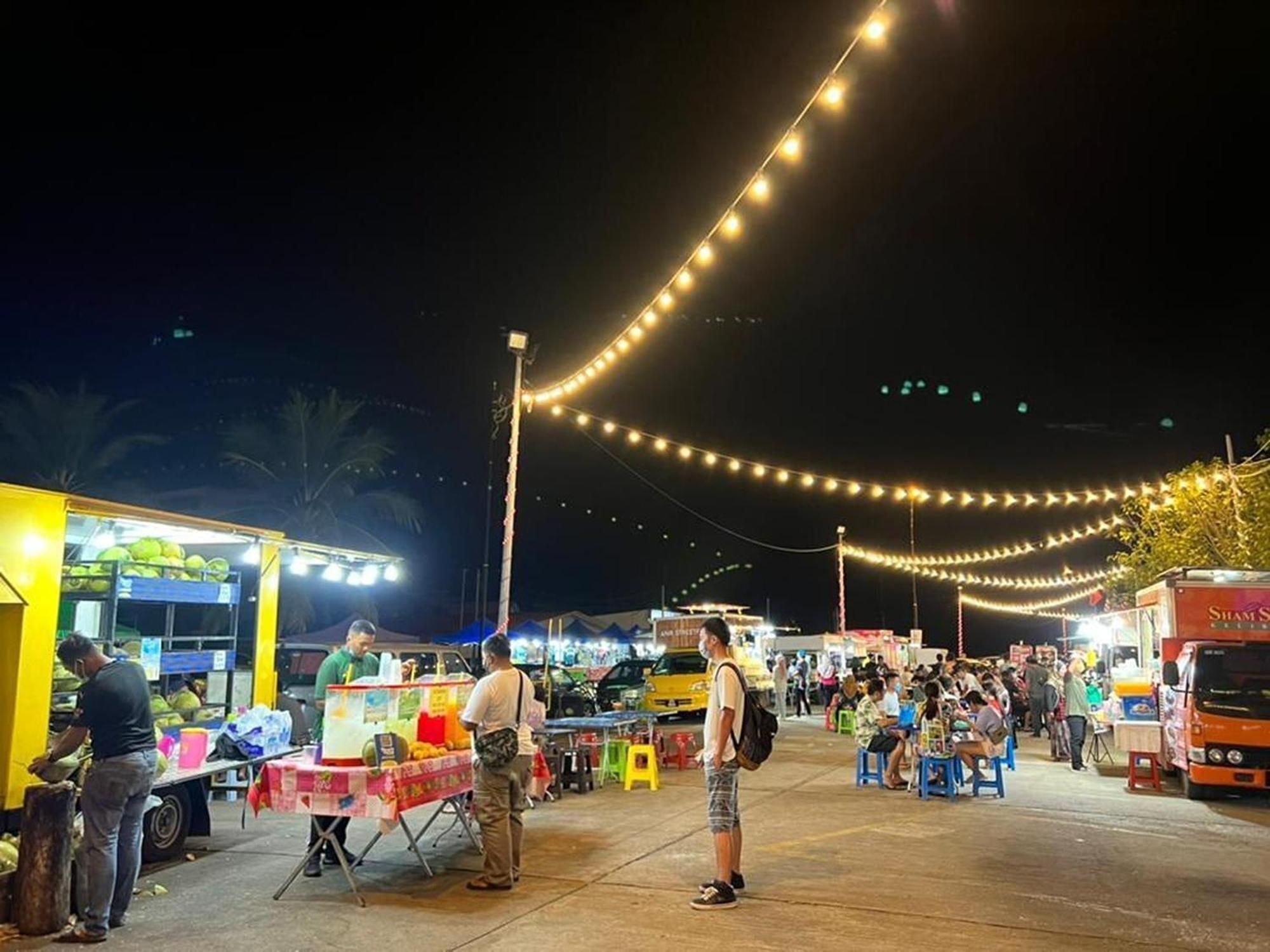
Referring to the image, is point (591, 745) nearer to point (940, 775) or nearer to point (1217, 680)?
point (940, 775)

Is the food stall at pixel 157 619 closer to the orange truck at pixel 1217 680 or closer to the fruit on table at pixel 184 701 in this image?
the fruit on table at pixel 184 701

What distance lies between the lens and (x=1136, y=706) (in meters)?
15.6

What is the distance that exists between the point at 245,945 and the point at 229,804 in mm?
5439

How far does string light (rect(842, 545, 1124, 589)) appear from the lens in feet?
125

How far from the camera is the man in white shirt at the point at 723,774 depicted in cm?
629

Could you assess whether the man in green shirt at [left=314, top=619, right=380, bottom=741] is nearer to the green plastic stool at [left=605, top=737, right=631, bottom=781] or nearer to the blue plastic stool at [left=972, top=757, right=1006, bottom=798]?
the green plastic stool at [left=605, top=737, right=631, bottom=781]

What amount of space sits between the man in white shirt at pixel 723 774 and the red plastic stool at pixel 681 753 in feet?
24.3

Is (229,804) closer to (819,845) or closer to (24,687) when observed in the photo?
(24,687)

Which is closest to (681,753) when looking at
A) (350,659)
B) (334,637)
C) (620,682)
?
(350,659)

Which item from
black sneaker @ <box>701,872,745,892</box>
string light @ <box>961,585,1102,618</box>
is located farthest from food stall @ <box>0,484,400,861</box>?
string light @ <box>961,585,1102,618</box>

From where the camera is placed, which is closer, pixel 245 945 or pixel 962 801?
pixel 245 945

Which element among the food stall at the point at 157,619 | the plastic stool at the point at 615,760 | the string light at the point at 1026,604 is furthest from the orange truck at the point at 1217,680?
the string light at the point at 1026,604

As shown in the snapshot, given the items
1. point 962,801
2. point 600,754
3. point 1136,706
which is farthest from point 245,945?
point 1136,706

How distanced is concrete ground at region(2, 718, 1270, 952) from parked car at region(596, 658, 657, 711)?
12.1 m
